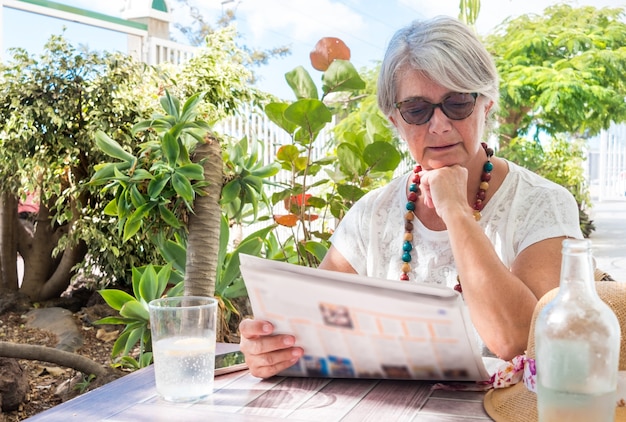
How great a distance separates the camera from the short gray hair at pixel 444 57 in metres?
1.22

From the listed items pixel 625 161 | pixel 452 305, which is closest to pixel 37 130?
pixel 452 305

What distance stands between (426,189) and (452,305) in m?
0.48

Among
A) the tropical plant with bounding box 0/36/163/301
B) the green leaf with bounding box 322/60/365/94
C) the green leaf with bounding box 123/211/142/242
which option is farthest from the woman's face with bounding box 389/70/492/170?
the tropical plant with bounding box 0/36/163/301

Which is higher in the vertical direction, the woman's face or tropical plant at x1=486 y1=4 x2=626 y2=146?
tropical plant at x1=486 y1=4 x2=626 y2=146

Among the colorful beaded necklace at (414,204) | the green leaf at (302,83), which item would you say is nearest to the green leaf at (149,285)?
the green leaf at (302,83)

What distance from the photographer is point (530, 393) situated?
0.77m

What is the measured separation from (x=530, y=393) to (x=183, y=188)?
1201 mm

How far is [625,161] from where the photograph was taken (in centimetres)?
1372

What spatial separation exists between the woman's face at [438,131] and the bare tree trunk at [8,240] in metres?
3.35

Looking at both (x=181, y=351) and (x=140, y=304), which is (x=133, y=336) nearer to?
(x=140, y=304)

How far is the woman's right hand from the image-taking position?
3.05 ft

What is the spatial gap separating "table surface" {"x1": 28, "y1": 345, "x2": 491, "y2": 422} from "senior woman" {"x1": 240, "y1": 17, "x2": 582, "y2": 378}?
52 millimetres

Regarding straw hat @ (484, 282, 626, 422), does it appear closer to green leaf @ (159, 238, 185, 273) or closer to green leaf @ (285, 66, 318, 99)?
green leaf @ (285, 66, 318, 99)

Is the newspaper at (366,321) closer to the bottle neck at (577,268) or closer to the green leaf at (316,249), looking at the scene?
the bottle neck at (577,268)
